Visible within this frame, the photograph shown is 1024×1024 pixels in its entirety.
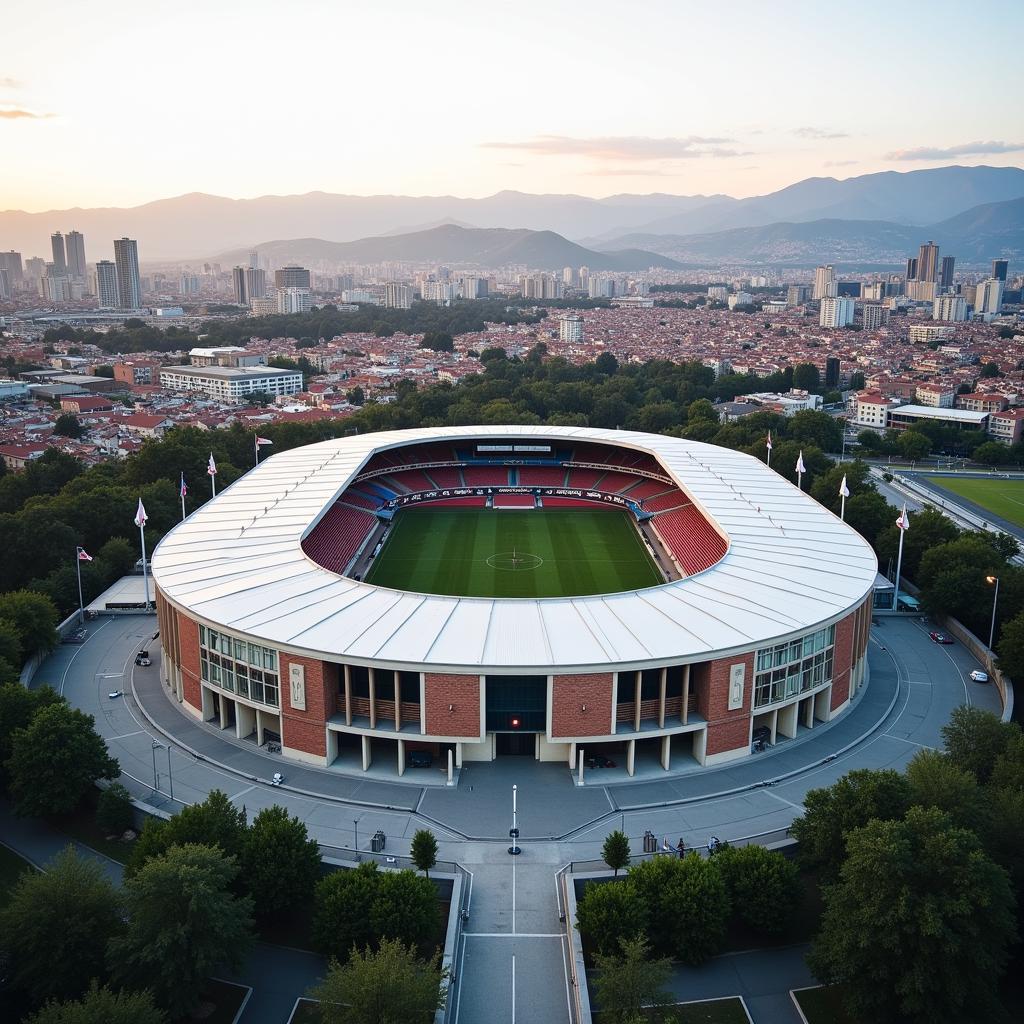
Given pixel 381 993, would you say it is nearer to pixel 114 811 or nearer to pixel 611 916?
pixel 611 916

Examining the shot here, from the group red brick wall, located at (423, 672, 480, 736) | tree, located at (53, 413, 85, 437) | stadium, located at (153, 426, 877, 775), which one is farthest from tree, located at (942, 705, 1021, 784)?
tree, located at (53, 413, 85, 437)

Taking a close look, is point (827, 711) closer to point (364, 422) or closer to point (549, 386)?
point (364, 422)

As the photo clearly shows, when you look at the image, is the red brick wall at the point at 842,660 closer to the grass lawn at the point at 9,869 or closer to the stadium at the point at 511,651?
the stadium at the point at 511,651

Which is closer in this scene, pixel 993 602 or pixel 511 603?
pixel 511 603

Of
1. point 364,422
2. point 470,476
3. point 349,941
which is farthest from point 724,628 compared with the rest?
point 364,422

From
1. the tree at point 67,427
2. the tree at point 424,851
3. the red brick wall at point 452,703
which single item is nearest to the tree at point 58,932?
the tree at point 424,851

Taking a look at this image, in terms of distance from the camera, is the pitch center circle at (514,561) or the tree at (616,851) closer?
the tree at (616,851)

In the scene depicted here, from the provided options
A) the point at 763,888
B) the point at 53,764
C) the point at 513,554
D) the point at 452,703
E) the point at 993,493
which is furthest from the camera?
the point at 993,493

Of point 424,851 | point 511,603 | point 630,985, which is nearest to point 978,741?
point 630,985
